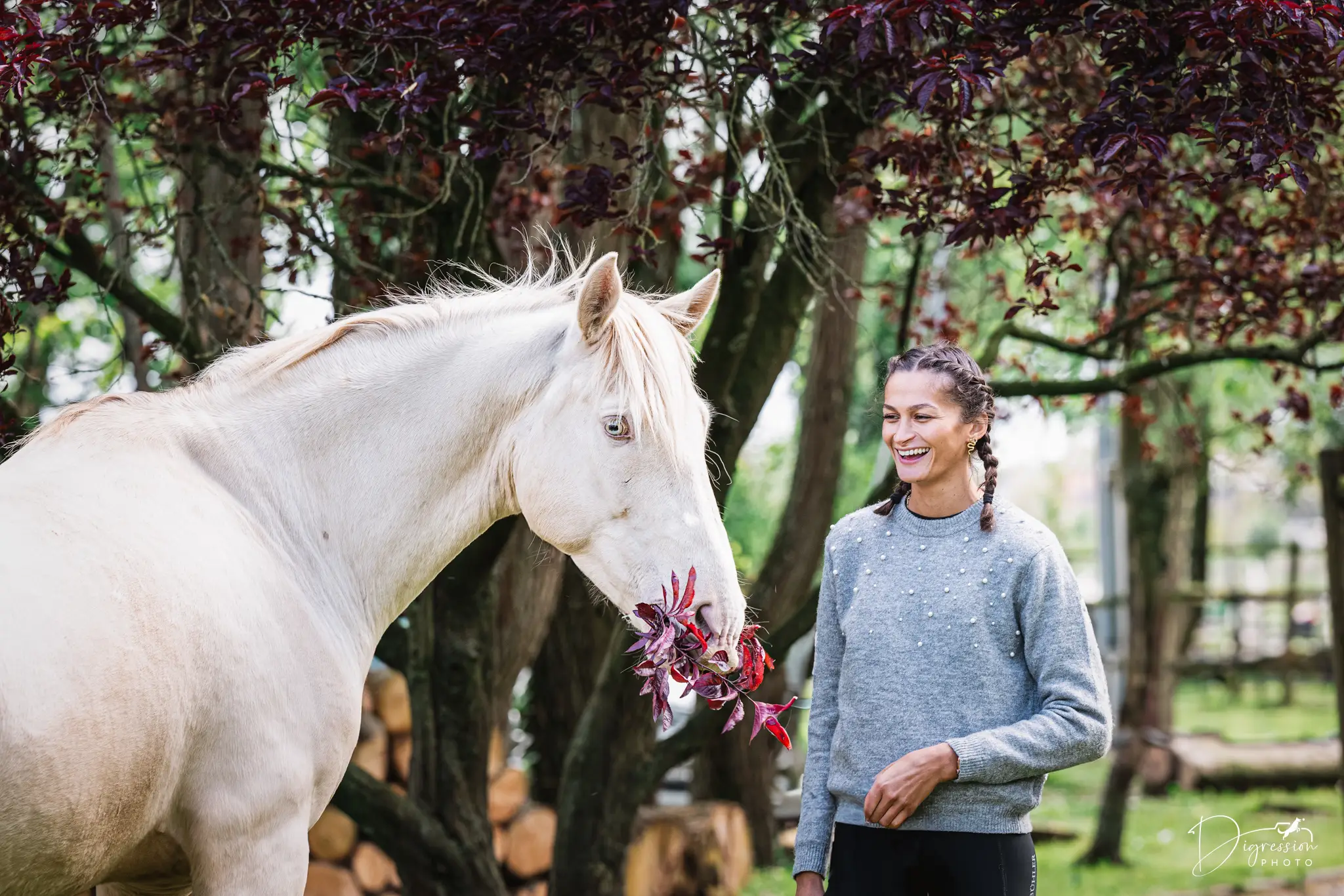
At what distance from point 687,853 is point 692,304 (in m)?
4.97

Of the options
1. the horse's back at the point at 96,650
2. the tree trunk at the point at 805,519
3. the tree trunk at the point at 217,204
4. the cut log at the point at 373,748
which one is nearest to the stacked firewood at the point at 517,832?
the cut log at the point at 373,748

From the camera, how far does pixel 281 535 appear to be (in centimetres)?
241

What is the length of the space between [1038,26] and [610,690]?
9.12 feet

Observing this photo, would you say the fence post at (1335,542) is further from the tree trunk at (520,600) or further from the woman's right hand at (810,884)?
the woman's right hand at (810,884)

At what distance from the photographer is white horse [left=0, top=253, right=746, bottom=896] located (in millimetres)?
1923

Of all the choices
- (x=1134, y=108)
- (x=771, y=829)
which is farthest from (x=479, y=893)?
(x=771, y=829)

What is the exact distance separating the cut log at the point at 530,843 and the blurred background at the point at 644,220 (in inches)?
0.6

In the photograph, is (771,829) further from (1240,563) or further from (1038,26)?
(1240,563)

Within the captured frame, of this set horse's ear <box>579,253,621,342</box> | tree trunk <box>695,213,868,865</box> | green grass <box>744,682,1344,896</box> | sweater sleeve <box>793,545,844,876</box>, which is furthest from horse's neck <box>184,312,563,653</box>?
green grass <box>744,682,1344,896</box>

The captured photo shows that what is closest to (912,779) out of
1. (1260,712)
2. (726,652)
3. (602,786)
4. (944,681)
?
(944,681)

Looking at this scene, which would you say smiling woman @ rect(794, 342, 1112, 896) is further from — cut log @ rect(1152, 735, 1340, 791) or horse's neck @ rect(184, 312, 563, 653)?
cut log @ rect(1152, 735, 1340, 791)

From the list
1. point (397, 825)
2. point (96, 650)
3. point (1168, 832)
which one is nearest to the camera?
point (96, 650)

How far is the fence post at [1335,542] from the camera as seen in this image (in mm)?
6340

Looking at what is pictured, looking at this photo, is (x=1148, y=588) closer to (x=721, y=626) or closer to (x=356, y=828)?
(x=356, y=828)
